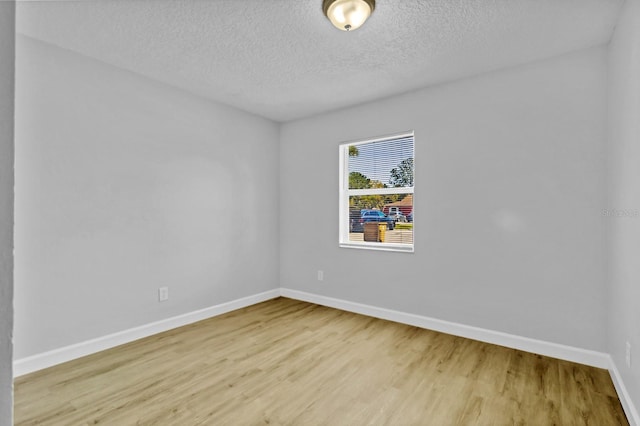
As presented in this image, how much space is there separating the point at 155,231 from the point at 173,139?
0.96m

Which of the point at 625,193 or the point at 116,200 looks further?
the point at 116,200

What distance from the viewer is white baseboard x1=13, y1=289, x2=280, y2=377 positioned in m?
2.38

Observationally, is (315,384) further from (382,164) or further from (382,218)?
(382,164)

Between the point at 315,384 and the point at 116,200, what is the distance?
2.31m

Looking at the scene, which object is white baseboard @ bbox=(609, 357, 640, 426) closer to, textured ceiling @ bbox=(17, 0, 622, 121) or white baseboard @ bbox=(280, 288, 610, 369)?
white baseboard @ bbox=(280, 288, 610, 369)

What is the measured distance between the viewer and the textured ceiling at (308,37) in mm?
2064

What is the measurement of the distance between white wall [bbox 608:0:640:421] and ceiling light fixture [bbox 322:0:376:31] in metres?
1.48

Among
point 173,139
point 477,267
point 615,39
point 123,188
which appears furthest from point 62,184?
point 615,39

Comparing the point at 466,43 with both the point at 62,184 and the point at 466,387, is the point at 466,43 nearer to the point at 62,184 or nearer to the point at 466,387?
the point at 466,387

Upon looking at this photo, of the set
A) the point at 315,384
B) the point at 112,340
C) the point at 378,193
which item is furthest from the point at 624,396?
the point at 112,340

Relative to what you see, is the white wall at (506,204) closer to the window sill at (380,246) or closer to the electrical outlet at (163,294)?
the window sill at (380,246)

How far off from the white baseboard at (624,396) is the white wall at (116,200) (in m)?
3.51

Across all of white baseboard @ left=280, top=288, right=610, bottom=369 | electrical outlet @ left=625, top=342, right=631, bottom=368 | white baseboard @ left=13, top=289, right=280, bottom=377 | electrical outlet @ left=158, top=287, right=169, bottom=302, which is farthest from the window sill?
electrical outlet @ left=158, top=287, right=169, bottom=302

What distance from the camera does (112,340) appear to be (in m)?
2.83
